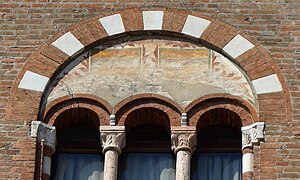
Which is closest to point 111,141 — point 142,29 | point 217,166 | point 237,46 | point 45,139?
point 45,139

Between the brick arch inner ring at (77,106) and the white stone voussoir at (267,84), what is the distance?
71.3 inches

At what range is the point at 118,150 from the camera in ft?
61.8

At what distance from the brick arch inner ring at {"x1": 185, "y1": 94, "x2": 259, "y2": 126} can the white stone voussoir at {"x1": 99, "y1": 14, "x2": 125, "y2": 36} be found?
1.43m

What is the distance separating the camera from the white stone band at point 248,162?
730 inches

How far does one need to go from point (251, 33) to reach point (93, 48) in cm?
197

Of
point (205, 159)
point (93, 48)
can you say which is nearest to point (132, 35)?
point (93, 48)

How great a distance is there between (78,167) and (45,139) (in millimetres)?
641

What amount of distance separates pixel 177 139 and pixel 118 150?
724mm

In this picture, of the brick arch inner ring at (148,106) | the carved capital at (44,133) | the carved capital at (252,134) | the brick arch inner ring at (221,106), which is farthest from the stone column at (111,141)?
the carved capital at (252,134)

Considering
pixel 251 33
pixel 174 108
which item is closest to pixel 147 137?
pixel 174 108

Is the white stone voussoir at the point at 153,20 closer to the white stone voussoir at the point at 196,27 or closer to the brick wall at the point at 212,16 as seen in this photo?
the brick wall at the point at 212,16

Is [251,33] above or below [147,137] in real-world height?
above

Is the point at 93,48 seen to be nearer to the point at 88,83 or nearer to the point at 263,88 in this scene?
the point at 88,83

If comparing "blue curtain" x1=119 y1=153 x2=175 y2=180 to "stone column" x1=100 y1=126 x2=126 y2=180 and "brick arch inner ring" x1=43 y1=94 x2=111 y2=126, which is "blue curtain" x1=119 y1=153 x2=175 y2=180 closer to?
"stone column" x1=100 y1=126 x2=126 y2=180
